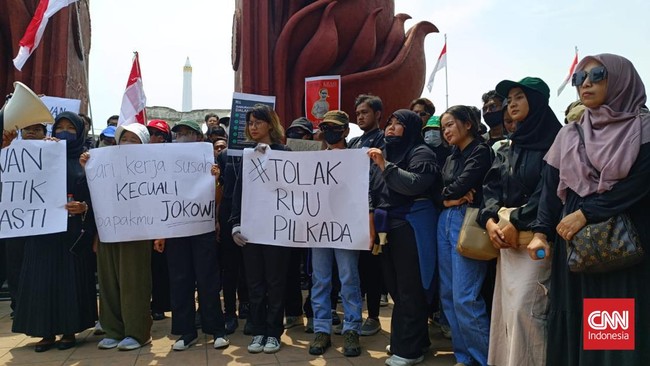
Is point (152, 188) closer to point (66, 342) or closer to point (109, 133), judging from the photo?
point (66, 342)

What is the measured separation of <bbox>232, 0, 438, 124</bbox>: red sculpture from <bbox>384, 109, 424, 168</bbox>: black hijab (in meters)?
4.83

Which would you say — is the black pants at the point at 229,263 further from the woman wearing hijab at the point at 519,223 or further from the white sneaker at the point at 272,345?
the woman wearing hijab at the point at 519,223

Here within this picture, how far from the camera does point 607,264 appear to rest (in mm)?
2158

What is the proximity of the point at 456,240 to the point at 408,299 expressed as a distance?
0.58 m

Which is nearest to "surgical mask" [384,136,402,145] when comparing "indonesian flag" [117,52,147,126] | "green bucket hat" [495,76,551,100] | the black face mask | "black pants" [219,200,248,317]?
"green bucket hat" [495,76,551,100]

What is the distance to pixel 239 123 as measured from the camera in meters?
4.58

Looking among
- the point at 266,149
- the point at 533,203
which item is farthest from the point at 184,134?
the point at 533,203

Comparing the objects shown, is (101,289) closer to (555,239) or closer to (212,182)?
(212,182)

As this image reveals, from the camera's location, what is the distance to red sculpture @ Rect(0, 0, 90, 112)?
8.00 m

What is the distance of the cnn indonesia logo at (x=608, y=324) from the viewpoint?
2.19 m

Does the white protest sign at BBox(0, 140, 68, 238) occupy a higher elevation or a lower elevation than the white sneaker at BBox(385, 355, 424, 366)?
higher

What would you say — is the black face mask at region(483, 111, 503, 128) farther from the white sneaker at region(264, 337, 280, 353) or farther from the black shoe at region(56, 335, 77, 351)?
the black shoe at region(56, 335, 77, 351)

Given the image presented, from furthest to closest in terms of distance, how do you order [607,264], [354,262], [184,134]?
[184,134] < [354,262] < [607,264]

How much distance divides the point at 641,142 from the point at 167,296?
456 cm
